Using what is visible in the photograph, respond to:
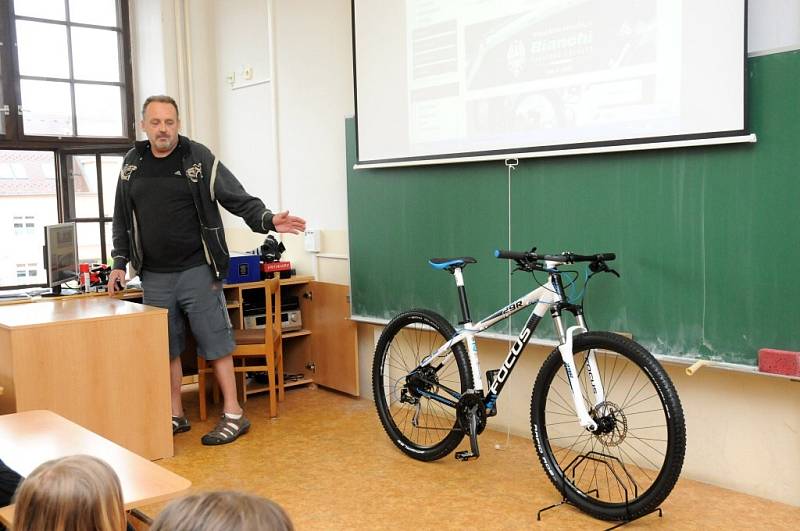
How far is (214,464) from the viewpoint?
3.67 m

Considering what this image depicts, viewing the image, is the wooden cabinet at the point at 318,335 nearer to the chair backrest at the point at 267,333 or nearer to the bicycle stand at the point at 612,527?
the chair backrest at the point at 267,333

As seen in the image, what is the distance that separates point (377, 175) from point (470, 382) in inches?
54.7

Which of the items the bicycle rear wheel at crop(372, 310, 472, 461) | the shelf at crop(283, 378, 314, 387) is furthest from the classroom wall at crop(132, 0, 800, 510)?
the shelf at crop(283, 378, 314, 387)

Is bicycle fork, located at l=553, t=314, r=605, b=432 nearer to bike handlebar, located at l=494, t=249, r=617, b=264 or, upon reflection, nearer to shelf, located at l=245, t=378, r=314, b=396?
bike handlebar, located at l=494, t=249, r=617, b=264

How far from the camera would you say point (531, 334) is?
3242 mm

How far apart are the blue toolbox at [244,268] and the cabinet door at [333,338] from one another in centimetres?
36

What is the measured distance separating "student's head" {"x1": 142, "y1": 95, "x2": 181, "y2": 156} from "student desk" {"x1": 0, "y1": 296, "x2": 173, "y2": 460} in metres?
0.82

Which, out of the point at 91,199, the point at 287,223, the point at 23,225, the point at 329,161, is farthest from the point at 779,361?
the point at 23,225

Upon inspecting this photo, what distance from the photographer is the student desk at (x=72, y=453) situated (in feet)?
5.83

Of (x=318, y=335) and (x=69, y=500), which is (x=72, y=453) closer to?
(x=69, y=500)

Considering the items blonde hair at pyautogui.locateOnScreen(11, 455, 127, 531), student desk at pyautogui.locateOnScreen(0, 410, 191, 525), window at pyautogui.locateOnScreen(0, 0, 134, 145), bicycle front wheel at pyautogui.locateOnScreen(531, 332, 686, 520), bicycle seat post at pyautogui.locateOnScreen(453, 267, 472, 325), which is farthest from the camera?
window at pyautogui.locateOnScreen(0, 0, 134, 145)

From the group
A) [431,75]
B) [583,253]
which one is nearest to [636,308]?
[583,253]

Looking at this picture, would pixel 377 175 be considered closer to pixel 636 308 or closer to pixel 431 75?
pixel 431 75

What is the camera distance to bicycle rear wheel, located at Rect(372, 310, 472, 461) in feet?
11.6
